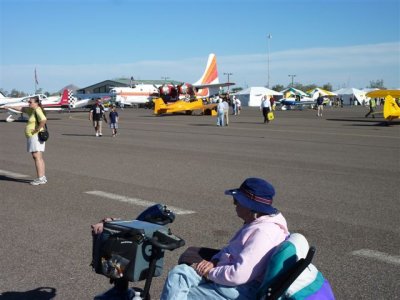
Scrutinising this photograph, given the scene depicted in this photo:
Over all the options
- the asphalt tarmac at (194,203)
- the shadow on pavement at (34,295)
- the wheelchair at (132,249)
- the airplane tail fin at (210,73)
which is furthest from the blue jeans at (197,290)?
the airplane tail fin at (210,73)

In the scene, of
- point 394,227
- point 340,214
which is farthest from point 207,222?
point 394,227

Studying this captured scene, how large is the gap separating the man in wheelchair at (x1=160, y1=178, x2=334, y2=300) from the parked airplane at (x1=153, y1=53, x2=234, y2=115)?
39554mm

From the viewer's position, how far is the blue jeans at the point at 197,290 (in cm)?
314

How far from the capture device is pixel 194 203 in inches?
325

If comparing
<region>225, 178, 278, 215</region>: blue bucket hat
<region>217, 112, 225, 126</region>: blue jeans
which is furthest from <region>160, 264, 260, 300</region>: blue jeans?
<region>217, 112, 225, 126</region>: blue jeans

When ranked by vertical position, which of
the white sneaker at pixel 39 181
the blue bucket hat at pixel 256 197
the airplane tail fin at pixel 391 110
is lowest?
the white sneaker at pixel 39 181

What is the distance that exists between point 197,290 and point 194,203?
5.09m

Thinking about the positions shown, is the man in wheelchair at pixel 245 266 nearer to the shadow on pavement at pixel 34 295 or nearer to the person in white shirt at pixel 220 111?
the shadow on pavement at pixel 34 295

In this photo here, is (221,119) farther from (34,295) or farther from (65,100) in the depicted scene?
(34,295)

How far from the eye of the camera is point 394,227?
675 cm

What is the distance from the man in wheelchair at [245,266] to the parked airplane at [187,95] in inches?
1557

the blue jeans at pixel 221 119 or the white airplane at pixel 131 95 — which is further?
the white airplane at pixel 131 95

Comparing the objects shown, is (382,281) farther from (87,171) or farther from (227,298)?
(87,171)

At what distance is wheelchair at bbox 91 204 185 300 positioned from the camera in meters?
3.05
